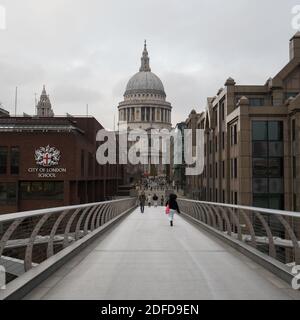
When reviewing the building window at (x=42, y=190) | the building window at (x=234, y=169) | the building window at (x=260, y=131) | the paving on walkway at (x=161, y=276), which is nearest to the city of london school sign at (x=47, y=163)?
the building window at (x=42, y=190)

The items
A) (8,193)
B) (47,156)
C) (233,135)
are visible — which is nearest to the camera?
(233,135)

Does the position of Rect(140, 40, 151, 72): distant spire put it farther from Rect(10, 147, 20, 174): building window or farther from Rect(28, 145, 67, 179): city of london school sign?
Rect(28, 145, 67, 179): city of london school sign

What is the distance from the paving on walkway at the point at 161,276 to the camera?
665 cm

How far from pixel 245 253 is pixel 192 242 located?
9.97 ft

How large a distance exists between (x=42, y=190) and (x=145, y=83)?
14059 centimetres

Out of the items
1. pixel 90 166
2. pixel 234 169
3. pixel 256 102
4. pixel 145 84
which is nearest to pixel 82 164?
pixel 90 166

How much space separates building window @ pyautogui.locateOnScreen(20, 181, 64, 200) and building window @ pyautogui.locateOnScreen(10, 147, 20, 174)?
156 cm

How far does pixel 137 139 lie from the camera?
520 ft

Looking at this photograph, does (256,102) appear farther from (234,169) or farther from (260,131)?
(234,169)

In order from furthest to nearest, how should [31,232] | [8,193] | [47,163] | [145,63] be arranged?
[145,63]
[8,193]
[47,163]
[31,232]

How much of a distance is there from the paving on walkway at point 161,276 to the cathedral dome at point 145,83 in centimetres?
17116

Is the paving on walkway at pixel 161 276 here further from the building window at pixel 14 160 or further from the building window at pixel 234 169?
the building window at pixel 14 160

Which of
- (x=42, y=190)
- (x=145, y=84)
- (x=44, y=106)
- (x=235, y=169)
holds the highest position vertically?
(x=145, y=84)

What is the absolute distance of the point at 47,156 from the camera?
45406 millimetres
